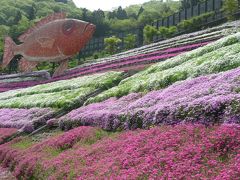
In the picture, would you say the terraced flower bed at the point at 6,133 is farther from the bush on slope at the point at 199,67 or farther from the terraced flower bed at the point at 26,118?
the bush on slope at the point at 199,67

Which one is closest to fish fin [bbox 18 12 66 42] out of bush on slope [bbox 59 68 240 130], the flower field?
the flower field

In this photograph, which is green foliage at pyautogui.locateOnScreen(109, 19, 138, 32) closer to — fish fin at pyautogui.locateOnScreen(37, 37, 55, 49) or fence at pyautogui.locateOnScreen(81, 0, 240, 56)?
fence at pyautogui.locateOnScreen(81, 0, 240, 56)

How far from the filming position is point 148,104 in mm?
15320

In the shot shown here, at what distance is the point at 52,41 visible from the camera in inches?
1720

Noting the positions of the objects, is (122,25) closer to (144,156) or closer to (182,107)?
(182,107)

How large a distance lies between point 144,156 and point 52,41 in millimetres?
35321

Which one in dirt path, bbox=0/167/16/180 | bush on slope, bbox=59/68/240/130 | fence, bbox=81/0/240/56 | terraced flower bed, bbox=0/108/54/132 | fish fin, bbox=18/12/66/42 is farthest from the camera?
fence, bbox=81/0/240/56

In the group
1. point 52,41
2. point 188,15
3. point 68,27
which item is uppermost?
point 188,15

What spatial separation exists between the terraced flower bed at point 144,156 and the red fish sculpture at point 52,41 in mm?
29528

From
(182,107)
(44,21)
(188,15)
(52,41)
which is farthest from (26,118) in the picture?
(188,15)

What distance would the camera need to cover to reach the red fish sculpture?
43281 millimetres

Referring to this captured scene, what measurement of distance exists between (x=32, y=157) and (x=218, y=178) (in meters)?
8.43

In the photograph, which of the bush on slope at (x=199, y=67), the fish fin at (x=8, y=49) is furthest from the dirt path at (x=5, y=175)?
the fish fin at (x=8, y=49)

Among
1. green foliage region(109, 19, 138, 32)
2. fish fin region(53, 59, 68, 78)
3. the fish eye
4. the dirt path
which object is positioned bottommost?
fish fin region(53, 59, 68, 78)
